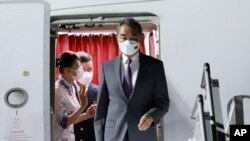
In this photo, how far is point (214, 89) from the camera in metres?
1.47

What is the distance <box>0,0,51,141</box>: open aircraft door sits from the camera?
5.78 feet

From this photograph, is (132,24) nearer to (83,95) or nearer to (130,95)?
(130,95)

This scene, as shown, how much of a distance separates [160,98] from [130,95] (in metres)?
0.18

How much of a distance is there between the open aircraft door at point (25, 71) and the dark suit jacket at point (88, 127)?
357 mm

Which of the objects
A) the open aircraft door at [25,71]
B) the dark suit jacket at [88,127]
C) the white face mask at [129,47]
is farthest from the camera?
the dark suit jacket at [88,127]

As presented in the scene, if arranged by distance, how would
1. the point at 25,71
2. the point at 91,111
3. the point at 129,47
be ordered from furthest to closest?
the point at 91,111 < the point at 129,47 < the point at 25,71

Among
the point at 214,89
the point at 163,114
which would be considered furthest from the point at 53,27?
the point at 214,89

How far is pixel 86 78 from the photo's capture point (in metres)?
2.12

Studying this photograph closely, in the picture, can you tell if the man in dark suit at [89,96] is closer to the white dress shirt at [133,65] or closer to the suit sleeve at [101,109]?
the suit sleeve at [101,109]

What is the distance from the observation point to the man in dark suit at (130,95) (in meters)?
1.92

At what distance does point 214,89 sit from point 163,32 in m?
0.69

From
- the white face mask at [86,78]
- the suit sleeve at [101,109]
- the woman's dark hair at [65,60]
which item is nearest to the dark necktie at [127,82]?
the suit sleeve at [101,109]

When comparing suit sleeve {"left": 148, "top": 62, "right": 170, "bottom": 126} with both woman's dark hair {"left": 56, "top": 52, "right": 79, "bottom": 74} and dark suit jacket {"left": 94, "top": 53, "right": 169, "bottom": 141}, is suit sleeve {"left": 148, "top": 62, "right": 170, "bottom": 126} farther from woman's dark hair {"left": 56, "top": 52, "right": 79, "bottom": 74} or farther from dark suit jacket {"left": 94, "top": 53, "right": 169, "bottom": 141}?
woman's dark hair {"left": 56, "top": 52, "right": 79, "bottom": 74}

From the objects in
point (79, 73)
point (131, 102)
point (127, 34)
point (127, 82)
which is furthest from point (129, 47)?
point (79, 73)
